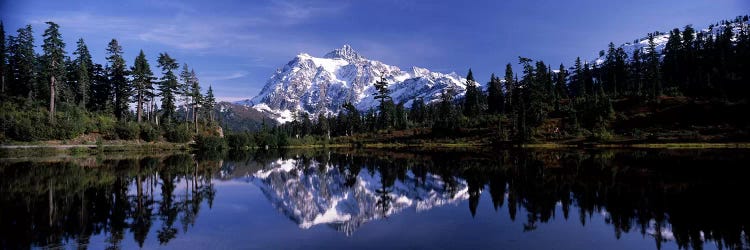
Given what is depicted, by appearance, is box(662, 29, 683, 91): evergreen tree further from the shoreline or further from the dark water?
the dark water

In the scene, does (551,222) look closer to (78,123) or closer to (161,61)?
(78,123)

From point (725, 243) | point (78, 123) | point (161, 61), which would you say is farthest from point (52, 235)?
point (161, 61)

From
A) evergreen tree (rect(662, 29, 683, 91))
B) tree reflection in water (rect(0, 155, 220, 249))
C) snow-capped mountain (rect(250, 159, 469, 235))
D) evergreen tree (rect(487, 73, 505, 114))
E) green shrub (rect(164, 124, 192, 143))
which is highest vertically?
evergreen tree (rect(662, 29, 683, 91))

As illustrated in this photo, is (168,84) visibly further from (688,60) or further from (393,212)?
(688,60)

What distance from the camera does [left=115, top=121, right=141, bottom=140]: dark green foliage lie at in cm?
7212

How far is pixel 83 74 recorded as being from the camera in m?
78.1

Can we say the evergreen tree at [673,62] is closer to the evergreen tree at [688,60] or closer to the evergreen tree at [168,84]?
the evergreen tree at [688,60]

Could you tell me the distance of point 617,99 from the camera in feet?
315

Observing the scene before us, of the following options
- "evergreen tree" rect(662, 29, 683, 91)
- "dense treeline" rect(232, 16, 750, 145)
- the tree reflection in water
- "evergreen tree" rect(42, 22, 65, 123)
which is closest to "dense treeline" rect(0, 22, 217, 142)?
"evergreen tree" rect(42, 22, 65, 123)

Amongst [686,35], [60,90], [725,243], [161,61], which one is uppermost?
[686,35]

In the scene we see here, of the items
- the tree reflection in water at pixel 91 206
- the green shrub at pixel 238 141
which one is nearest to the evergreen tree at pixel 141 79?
the green shrub at pixel 238 141

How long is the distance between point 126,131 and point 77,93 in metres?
18.5

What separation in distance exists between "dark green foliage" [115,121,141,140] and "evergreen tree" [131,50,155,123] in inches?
218

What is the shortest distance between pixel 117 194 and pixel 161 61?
249 feet
